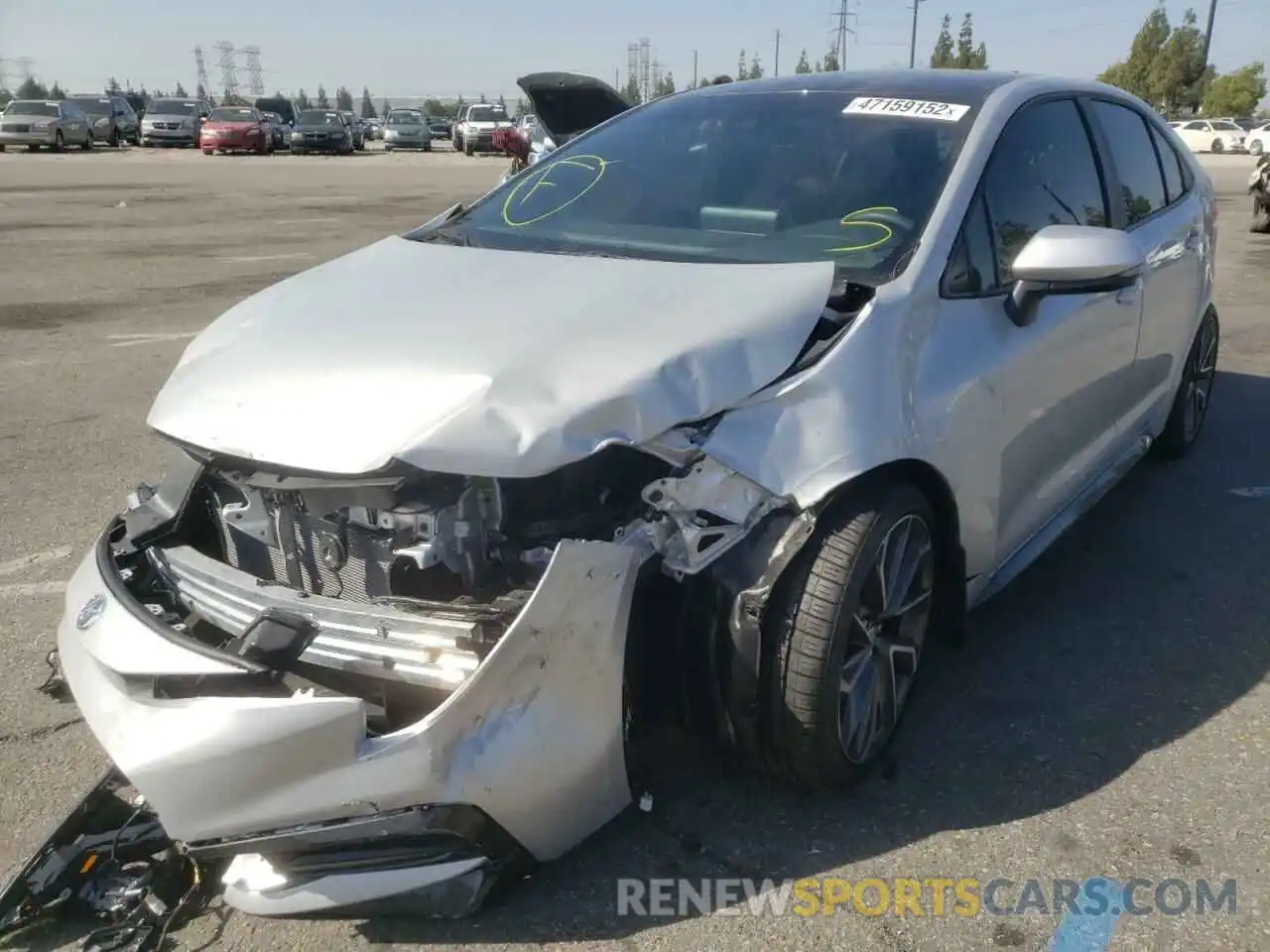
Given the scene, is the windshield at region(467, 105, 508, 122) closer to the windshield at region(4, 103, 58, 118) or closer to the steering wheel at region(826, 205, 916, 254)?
the windshield at region(4, 103, 58, 118)

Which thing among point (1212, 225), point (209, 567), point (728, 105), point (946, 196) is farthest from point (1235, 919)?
point (1212, 225)

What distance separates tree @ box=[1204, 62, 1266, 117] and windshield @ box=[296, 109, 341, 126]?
6356 centimetres

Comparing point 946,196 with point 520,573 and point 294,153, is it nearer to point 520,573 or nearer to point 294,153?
point 520,573

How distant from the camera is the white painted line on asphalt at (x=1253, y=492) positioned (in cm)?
507

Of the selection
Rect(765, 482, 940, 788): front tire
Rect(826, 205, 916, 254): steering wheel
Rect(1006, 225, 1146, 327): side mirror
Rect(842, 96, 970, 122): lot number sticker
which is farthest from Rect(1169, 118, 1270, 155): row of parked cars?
Rect(765, 482, 940, 788): front tire

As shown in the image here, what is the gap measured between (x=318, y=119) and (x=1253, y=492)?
37.4 m

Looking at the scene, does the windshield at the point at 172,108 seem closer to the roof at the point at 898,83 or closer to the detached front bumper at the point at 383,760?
the roof at the point at 898,83

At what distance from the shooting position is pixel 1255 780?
2.97m

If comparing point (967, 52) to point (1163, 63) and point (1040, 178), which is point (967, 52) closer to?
point (1163, 63)

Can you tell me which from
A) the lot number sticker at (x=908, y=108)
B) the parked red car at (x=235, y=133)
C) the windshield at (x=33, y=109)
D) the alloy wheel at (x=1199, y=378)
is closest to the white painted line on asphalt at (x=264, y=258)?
the alloy wheel at (x=1199, y=378)

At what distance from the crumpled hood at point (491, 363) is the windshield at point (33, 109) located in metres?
36.7

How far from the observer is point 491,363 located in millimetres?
2482

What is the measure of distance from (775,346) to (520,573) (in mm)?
780

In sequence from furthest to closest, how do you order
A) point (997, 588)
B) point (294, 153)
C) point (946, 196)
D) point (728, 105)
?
point (294, 153) < point (728, 105) < point (997, 588) < point (946, 196)
